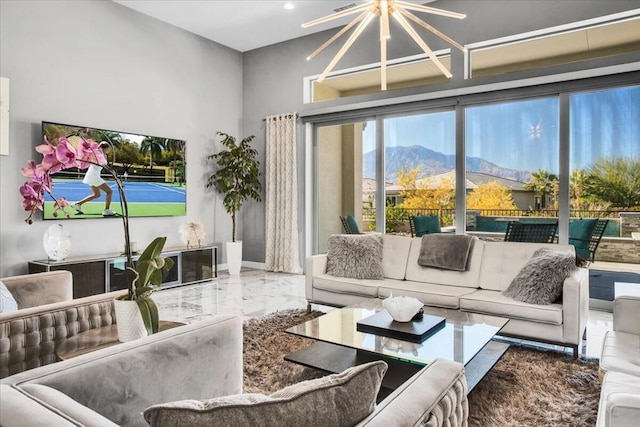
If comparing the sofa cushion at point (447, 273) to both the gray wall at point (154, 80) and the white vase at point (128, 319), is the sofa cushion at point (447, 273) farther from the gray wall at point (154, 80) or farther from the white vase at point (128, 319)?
the white vase at point (128, 319)

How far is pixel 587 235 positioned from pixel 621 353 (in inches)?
119

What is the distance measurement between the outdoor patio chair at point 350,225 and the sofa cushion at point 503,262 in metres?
2.58

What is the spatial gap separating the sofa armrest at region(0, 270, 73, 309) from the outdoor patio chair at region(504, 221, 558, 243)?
4547 mm

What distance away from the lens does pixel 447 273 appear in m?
3.85

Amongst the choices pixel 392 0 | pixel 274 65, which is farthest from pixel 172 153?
pixel 392 0

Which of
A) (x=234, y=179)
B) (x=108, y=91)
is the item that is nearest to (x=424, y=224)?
(x=234, y=179)

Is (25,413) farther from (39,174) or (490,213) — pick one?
(490,213)

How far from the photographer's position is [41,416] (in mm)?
816

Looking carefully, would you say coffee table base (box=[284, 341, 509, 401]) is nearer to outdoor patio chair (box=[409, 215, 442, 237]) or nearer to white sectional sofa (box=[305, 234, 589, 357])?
white sectional sofa (box=[305, 234, 589, 357])

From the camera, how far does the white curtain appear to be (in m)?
6.55

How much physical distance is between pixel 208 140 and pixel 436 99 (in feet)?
11.2

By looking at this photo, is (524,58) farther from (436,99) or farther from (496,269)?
(496,269)

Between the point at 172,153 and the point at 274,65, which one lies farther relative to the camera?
the point at 274,65

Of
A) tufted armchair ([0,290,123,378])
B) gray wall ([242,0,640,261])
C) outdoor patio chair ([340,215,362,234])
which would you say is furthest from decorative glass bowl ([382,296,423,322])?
outdoor patio chair ([340,215,362,234])
